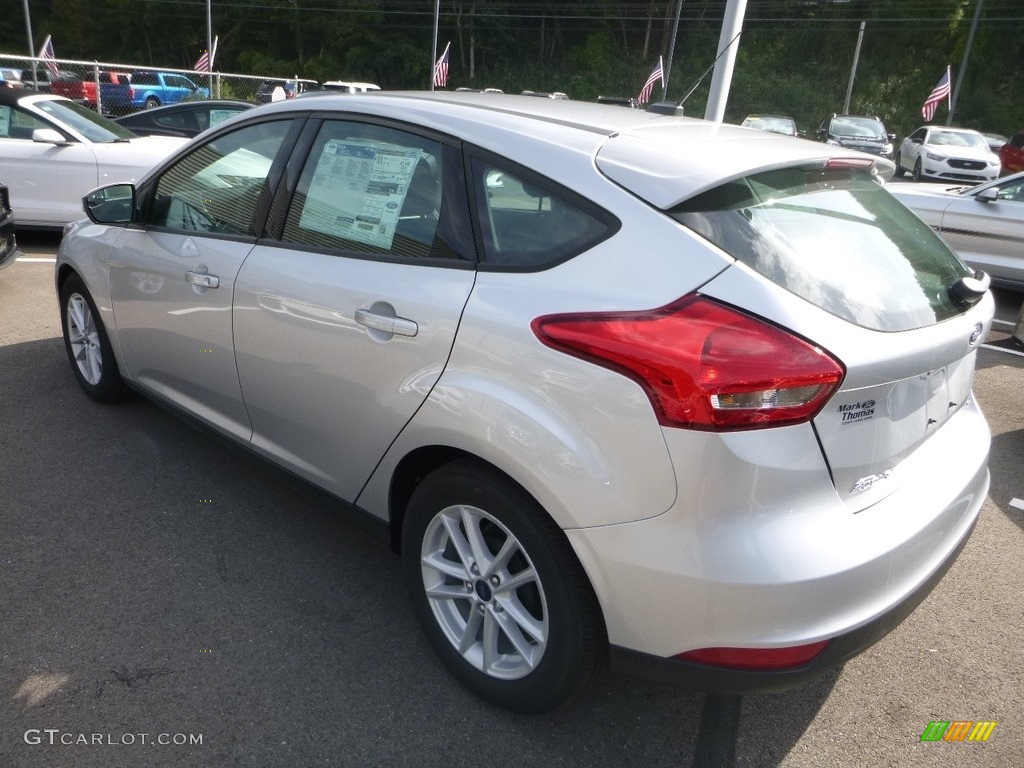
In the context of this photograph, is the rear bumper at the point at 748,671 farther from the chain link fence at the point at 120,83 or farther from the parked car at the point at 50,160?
the chain link fence at the point at 120,83

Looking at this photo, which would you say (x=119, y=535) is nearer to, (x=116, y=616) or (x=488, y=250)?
(x=116, y=616)

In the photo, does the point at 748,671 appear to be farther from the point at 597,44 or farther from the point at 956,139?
the point at 597,44

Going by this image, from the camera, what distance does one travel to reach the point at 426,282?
8.11ft

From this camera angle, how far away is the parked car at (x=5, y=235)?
650cm

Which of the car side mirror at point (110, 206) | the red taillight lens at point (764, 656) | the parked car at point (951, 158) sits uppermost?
the car side mirror at point (110, 206)

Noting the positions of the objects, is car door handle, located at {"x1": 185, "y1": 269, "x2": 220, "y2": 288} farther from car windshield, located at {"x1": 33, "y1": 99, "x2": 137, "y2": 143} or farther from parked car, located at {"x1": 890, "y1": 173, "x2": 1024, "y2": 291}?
parked car, located at {"x1": 890, "y1": 173, "x2": 1024, "y2": 291}

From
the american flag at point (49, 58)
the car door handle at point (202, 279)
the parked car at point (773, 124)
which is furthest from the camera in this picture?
the parked car at point (773, 124)

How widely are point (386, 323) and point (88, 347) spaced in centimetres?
274

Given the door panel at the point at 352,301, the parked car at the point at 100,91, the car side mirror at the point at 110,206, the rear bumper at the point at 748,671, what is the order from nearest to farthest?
1. the rear bumper at the point at 748,671
2. the door panel at the point at 352,301
3. the car side mirror at the point at 110,206
4. the parked car at the point at 100,91

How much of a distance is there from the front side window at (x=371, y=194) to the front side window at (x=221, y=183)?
0.27 metres

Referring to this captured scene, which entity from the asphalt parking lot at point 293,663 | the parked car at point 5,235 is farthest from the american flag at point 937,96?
the parked car at point 5,235

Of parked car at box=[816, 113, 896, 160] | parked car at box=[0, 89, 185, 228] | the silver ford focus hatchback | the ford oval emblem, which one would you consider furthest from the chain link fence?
parked car at box=[816, 113, 896, 160]

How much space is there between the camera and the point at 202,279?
3.30 m

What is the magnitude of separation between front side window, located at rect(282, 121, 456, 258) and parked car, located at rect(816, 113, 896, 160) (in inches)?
874
